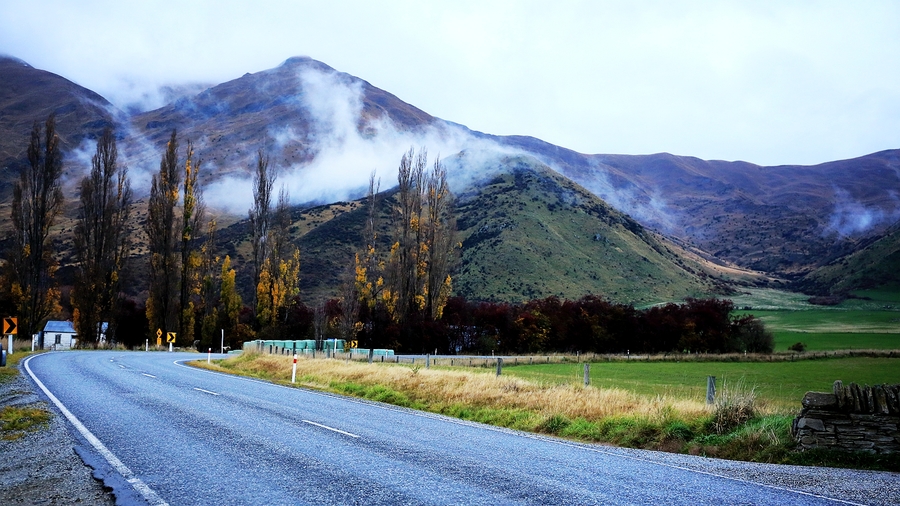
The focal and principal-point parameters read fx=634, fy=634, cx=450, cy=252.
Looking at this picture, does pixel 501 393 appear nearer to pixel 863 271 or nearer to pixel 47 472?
pixel 47 472

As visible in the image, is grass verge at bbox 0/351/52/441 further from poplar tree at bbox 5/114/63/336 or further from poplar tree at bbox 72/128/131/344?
poplar tree at bbox 5/114/63/336

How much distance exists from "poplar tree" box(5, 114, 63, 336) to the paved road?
47.0 metres

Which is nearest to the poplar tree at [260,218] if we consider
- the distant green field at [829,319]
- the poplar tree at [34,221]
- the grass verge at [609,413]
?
the poplar tree at [34,221]

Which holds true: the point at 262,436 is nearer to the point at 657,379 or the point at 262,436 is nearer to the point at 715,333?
the point at 657,379

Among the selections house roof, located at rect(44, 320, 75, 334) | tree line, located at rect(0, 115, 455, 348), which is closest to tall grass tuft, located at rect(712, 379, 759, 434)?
tree line, located at rect(0, 115, 455, 348)

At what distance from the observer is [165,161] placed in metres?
60.3

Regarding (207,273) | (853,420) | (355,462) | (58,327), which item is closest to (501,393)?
(853,420)

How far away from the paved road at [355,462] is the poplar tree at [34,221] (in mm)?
47007

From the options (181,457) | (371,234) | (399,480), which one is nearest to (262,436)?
(181,457)

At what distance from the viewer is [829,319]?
413 feet

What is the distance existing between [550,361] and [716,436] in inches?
1716

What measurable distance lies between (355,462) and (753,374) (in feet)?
142

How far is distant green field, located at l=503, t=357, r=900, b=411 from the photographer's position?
35.4m

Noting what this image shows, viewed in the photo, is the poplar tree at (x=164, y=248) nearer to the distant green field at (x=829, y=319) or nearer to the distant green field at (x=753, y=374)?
the distant green field at (x=753, y=374)
